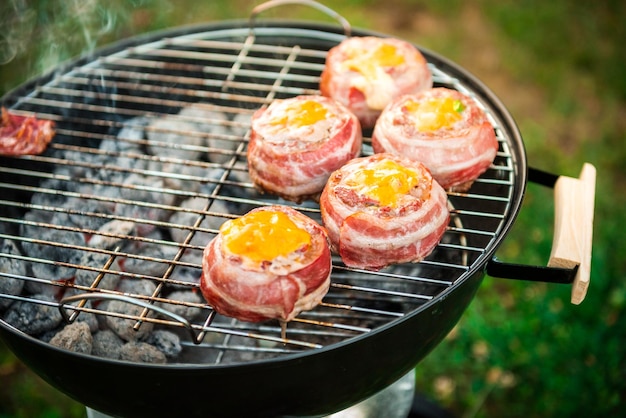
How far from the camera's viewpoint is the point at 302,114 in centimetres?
291

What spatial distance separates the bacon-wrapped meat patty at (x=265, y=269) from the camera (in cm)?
227

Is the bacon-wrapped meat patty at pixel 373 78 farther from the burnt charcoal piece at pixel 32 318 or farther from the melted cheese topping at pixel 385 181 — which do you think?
the burnt charcoal piece at pixel 32 318

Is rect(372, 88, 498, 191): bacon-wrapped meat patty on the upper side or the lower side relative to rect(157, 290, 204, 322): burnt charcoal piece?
upper

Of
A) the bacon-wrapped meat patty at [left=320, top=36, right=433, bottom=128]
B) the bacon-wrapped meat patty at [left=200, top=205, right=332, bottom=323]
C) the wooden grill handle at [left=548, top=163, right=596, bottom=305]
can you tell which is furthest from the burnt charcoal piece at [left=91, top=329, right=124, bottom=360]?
the wooden grill handle at [left=548, top=163, right=596, bottom=305]

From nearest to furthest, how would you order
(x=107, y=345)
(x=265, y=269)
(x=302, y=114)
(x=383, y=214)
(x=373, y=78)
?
1. (x=265, y=269)
2. (x=383, y=214)
3. (x=107, y=345)
4. (x=302, y=114)
5. (x=373, y=78)

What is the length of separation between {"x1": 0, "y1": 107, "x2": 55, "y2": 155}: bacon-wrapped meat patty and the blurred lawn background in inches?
34.9

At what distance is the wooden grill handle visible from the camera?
2525 millimetres

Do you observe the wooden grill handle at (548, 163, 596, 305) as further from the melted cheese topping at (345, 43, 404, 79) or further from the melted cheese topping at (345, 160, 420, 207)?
the melted cheese topping at (345, 43, 404, 79)

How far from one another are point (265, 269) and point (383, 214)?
51 cm

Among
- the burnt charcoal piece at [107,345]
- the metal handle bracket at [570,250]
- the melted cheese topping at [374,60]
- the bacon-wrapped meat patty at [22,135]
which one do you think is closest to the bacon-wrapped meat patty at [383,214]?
the metal handle bracket at [570,250]

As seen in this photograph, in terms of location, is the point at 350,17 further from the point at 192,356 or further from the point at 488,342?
the point at 192,356

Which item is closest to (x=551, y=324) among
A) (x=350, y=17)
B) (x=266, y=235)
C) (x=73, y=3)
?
(x=266, y=235)

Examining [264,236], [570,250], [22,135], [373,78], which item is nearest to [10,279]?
[22,135]

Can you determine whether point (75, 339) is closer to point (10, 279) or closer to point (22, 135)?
point (10, 279)
